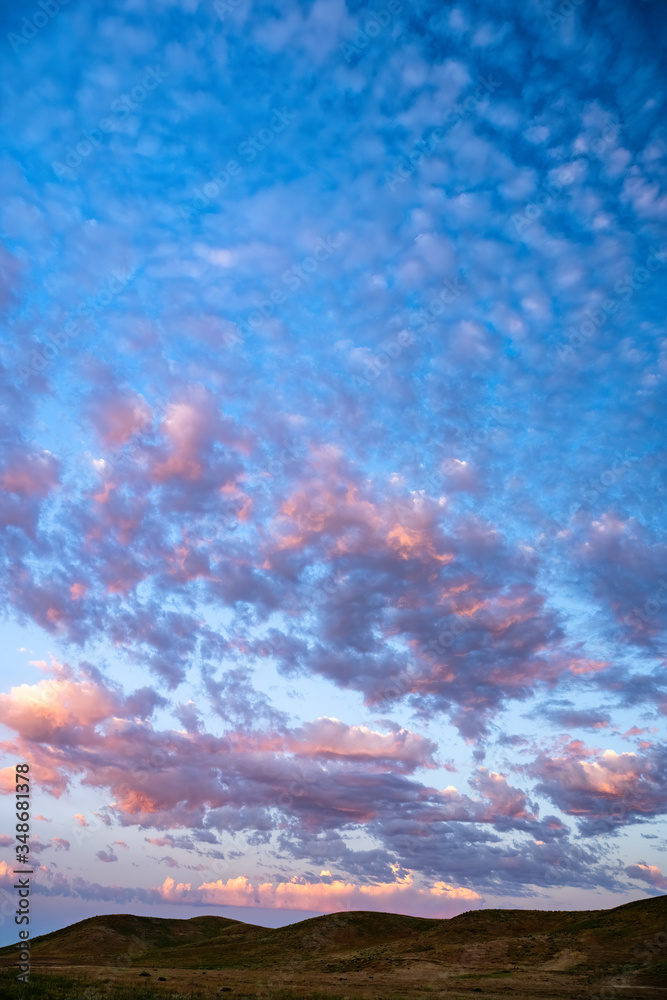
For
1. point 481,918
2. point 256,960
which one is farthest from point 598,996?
point 481,918

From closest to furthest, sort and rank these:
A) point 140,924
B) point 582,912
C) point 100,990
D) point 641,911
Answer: point 100,990 → point 641,911 → point 582,912 → point 140,924

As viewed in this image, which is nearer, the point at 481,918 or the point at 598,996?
the point at 598,996

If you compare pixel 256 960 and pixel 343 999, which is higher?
pixel 343 999

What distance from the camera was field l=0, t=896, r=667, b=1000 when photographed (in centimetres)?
5034

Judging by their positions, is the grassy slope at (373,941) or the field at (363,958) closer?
A: the field at (363,958)

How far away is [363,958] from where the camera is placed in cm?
9231

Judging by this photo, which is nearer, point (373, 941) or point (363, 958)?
point (363, 958)

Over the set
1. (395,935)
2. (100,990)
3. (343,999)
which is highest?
(100,990)

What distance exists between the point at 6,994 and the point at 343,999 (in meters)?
24.5

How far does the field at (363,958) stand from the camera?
50344 mm

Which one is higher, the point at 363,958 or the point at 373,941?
the point at 363,958

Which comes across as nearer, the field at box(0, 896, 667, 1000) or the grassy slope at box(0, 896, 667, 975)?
the field at box(0, 896, 667, 1000)

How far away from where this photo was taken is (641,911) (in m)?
100

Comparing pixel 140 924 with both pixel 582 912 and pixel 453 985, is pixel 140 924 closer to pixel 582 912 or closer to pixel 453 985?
pixel 582 912
